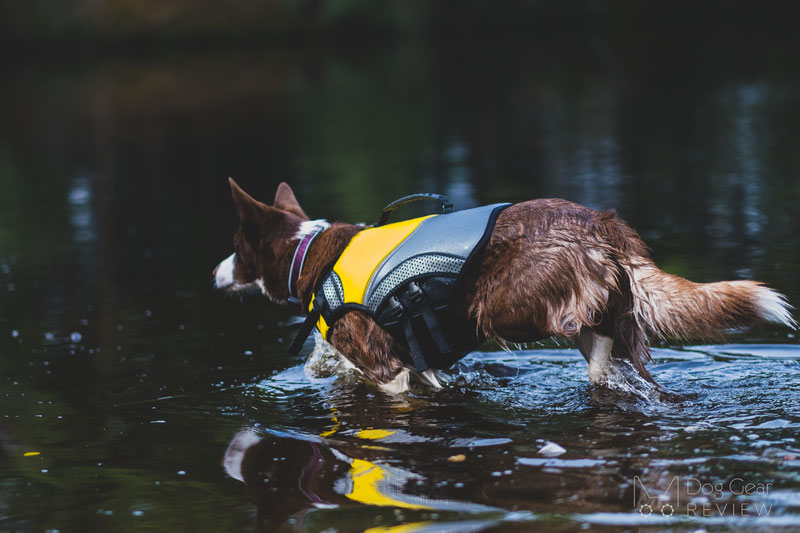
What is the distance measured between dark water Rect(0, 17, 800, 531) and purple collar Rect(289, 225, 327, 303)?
1.67 feet

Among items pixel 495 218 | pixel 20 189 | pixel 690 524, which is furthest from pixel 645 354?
pixel 20 189

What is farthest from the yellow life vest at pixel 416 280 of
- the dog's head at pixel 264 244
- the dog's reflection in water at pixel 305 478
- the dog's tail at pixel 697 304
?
the dog's tail at pixel 697 304

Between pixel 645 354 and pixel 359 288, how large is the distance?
66.3 inches

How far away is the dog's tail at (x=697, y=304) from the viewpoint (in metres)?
4.72

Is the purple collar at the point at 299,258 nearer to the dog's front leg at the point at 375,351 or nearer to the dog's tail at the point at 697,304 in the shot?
the dog's front leg at the point at 375,351

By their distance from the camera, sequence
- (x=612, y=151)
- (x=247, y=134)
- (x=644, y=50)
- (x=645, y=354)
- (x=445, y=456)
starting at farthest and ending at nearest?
(x=644, y=50) → (x=247, y=134) → (x=612, y=151) → (x=645, y=354) → (x=445, y=456)

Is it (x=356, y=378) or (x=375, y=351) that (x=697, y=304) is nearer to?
(x=375, y=351)

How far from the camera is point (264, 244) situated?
654cm

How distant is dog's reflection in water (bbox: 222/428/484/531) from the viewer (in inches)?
172

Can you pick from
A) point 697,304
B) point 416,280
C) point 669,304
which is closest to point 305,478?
point 416,280

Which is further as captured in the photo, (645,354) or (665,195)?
(665,195)

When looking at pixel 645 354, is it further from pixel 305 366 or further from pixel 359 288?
pixel 305 366

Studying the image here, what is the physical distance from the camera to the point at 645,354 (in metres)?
5.40

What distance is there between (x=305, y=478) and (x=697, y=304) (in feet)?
6.98
